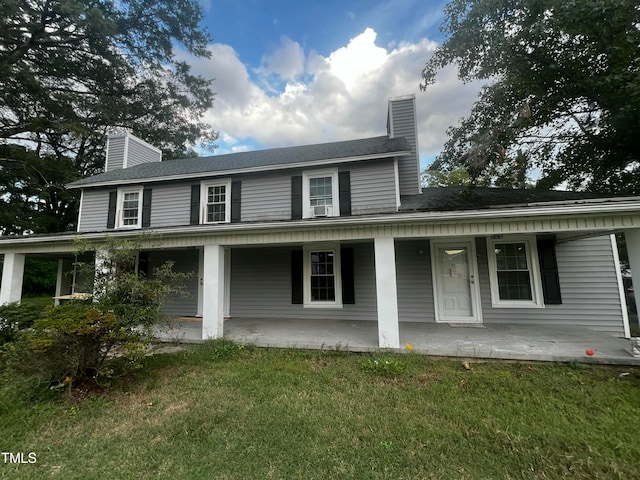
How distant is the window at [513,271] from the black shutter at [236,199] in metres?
6.66

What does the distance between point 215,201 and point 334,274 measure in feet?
13.7

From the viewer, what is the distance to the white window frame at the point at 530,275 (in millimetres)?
6493

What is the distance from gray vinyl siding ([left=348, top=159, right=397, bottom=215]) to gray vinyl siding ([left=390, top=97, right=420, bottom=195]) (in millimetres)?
1069

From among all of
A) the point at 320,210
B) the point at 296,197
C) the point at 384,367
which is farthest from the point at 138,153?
the point at 384,367

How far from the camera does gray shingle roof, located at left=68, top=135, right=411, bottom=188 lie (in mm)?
7625

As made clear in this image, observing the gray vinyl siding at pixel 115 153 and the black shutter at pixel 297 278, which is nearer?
the black shutter at pixel 297 278

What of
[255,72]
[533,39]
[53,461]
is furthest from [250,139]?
[53,461]

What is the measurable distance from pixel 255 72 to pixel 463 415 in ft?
50.4

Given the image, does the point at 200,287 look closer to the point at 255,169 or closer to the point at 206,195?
the point at 206,195

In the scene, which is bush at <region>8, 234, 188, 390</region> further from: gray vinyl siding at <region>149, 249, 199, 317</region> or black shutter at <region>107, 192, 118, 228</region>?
black shutter at <region>107, 192, 118, 228</region>

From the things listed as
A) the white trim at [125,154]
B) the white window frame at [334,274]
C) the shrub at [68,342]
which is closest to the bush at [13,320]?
the shrub at [68,342]

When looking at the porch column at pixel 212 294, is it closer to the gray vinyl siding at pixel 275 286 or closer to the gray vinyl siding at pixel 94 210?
Result: the gray vinyl siding at pixel 275 286

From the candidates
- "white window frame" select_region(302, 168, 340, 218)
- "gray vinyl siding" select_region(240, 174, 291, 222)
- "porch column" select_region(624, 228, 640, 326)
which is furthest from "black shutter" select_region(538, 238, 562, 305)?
"gray vinyl siding" select_region(240, 174, 291, 222)

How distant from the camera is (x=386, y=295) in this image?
5.14 meters
